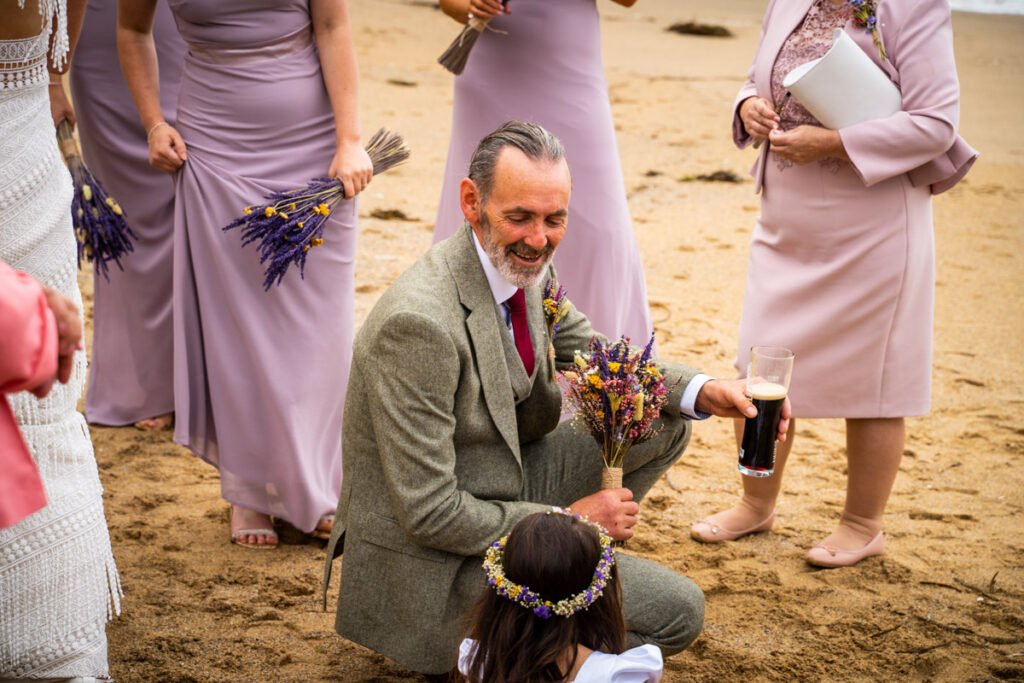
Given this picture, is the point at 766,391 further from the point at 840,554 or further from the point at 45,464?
the point at 45,464

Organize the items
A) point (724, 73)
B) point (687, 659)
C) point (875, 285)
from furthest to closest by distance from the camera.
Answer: point (724, 73)
point (875, 285)
point (687, 659)

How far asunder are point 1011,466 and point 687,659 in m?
2.12

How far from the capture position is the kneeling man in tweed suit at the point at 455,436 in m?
2.87

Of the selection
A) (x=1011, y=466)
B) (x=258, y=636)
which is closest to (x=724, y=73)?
(x=1011, y=466)

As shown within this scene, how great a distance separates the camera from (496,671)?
8.18 ft

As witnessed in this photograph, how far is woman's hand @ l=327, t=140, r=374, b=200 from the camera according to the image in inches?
157

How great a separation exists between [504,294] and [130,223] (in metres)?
2.48

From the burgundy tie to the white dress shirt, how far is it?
0.6 inches

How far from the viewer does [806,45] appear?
3834mm

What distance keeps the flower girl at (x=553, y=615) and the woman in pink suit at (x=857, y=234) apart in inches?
66.3

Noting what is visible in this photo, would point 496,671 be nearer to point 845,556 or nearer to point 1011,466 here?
point 845,556

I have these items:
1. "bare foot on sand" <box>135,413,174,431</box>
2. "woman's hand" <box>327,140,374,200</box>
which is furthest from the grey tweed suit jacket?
"bare foot on sand" <box>135,413,174,431</box>

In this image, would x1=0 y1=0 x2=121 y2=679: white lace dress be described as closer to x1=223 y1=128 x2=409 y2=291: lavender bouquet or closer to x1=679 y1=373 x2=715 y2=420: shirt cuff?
x1=223 y1=128 x2=409 y2=291: lavender bouquet

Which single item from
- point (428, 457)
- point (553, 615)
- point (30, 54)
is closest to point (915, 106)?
point (428, 457)
